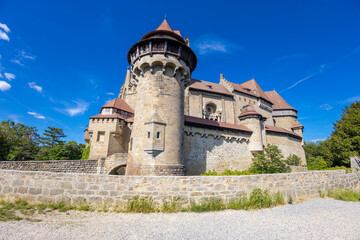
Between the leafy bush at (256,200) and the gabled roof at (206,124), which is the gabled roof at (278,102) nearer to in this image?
the gabled roof at (206,124)

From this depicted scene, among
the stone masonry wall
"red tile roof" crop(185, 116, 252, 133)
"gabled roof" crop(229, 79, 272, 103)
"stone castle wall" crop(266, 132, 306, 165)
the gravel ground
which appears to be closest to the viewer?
the gravel ground

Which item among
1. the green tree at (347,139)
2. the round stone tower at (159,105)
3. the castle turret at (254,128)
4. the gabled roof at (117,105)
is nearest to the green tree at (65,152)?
the gabled roof at (117,105)

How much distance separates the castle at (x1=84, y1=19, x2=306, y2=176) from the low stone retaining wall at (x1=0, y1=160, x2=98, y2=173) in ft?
5.29

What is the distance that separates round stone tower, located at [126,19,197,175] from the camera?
10.0m

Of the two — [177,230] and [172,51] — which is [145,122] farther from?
[177,230]

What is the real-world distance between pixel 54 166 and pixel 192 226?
14799 millimetres

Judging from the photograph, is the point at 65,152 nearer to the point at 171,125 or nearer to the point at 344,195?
the point at 171,125

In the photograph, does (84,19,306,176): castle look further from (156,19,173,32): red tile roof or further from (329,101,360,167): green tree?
(329,101,360,167): green tree

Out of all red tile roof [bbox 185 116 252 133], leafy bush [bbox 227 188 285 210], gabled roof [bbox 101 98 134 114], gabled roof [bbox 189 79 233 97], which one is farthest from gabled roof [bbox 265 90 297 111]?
leafy bush [bbox 227 188 285 210]

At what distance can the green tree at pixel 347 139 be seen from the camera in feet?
49.6

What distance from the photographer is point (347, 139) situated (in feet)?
50.9

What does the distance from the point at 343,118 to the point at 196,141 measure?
58.4 ft

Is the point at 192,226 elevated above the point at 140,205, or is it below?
below

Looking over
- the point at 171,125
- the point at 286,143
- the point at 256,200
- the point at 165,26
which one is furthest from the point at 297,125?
the point at 256,200
